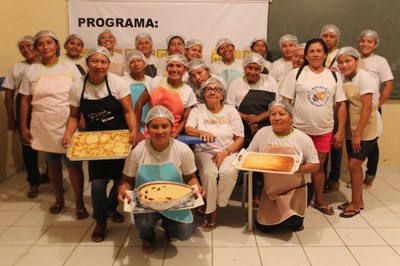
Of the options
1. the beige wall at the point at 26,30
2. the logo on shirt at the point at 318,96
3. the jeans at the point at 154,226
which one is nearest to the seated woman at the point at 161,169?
the jeans at the point at 154,226

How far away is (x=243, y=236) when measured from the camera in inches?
110

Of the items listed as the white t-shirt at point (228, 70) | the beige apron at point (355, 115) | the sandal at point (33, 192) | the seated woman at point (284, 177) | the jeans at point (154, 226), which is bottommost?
the sandal at point (33, 192)

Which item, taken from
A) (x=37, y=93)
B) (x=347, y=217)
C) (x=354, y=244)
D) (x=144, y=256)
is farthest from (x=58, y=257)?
(x=347, y=217)

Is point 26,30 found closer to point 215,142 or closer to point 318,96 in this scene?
point 215,142

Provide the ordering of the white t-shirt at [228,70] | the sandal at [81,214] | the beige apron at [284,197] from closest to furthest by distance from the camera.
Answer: the beige apron at [284,197] < the sandal at [81,214] < the white t-shirt at [228,70]

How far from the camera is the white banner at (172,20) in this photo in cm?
409

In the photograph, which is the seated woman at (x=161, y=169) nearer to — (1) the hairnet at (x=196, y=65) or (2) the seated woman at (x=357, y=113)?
(1) the hairnet at (x=196, y=65)

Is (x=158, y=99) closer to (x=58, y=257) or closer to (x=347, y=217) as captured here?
(x=58, y=257)

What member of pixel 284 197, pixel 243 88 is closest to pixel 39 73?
pixel 243 88

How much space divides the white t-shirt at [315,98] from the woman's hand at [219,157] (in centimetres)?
68

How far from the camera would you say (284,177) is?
108 inches

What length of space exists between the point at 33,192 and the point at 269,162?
2431 millimetres

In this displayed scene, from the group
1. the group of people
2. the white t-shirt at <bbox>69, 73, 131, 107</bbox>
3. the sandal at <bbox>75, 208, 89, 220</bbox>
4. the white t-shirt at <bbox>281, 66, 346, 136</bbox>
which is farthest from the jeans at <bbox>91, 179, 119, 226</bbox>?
the white t-shirt at <bbox>281, 66, 346, 136</bbox>

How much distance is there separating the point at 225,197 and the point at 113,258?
Answer: 953 millimetres
